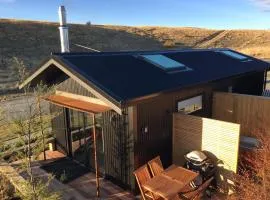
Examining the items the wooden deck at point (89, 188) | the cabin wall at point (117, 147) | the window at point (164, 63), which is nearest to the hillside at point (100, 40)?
the window at point (164, 63)

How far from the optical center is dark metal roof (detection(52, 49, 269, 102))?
8500 mm

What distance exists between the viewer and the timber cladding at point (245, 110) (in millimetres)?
12172

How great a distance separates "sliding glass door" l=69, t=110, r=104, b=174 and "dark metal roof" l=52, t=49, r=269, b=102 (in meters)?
2.03

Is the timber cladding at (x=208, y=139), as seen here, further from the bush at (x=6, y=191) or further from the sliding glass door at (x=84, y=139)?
the bush at (x=6, y=191)

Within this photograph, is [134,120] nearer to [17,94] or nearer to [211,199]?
[211,199]

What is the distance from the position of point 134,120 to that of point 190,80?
11.0 ft

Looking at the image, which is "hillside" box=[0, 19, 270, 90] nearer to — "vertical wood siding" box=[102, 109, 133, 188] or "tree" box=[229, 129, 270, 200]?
"vertical wood siding" box=[102, 109, 133, 188]

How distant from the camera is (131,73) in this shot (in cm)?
995

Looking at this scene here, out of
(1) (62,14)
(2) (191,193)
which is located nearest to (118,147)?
(2) (191,193)

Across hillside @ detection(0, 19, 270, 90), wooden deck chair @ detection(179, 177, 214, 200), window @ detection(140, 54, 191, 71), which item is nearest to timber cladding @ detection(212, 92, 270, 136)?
window @ detection(140, 54, 191, 71)

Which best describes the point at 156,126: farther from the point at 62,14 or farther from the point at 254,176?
the point at 62,14

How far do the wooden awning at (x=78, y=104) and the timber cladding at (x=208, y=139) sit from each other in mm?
3015

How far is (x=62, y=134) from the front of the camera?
12.4m

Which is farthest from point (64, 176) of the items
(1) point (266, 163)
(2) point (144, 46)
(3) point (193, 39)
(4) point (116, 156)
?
(3) point (193, 39)
